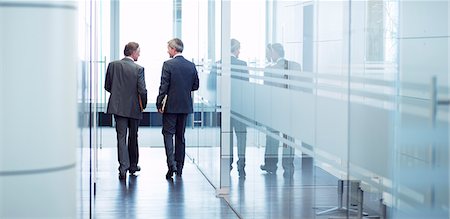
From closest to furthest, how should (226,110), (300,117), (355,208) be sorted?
(355,208), (300,117), (226,110)

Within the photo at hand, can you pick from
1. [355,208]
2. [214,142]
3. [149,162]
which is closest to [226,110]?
[214,142]

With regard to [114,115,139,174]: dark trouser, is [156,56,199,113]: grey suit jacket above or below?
above

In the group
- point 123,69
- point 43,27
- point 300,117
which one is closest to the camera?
point 43,27

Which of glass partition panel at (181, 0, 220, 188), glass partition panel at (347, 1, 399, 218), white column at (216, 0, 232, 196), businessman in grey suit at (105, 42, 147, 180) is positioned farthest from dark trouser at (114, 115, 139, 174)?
glass partition panel at (347, 1, 399, 218)

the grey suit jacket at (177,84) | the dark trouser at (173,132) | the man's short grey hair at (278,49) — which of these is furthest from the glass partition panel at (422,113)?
the dark trouser at (173,132)

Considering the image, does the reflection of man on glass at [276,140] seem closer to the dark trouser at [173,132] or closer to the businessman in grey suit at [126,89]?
the businessman in grey suit at [126,89]

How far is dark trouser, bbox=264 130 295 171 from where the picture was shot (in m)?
6.69

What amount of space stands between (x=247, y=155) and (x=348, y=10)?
3.79 meters

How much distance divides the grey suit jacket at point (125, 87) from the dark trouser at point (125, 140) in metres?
0.18

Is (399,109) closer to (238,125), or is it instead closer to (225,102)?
(238,125)

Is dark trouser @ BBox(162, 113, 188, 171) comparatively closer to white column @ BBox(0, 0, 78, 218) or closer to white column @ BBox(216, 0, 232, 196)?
white column @ BBox(216, 0, 232, 196)

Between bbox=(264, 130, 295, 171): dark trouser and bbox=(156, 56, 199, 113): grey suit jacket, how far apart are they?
458cm

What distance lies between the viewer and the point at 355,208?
4891 mm

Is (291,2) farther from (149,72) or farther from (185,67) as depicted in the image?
(149,72)
